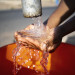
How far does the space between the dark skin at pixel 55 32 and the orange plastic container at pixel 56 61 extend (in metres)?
0.21

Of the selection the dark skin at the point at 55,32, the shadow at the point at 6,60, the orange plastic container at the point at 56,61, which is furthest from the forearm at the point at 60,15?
the shadow at the point at 6,60

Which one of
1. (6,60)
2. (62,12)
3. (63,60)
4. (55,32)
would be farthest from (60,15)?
(6,60)

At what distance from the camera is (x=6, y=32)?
7.35 ft

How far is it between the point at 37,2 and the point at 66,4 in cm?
42

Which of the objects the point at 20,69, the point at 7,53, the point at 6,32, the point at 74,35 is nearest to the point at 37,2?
the point at 7,53

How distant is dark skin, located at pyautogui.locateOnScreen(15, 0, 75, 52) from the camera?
2.59 feet

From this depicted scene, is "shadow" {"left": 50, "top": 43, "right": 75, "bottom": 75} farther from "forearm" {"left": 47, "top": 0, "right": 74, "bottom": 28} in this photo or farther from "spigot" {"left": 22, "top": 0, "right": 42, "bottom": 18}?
"spigot" {"left": 22, "top": 0, "right": 42, "bottom": 18}

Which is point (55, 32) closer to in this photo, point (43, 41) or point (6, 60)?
point (43, 41)

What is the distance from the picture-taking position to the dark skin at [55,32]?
79 cm

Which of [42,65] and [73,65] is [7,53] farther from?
[73,65]

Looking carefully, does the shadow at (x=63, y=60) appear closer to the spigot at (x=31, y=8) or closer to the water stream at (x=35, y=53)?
the water stream at (x=35, y=53)

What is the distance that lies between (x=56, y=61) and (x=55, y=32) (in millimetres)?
429

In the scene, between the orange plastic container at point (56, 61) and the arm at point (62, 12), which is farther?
the orange plastic container at point (56, 61)

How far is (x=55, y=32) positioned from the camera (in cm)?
84
